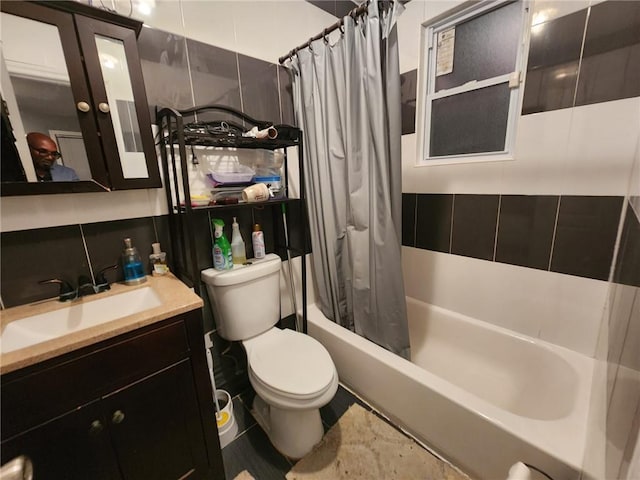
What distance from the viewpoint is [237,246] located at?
136 centimetres

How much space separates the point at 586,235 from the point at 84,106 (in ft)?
6.90

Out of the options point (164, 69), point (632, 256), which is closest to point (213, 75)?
point (164, 69)

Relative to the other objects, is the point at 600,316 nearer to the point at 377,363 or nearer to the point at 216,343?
the point at 377,363

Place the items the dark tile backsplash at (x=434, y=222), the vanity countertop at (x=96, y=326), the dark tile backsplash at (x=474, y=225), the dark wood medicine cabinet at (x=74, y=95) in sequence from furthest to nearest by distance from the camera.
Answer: the dark tile backsplash at (x=434, y=222)
the dark tile backsplash at (x=474, y=225)
the dark wood medicine cabinet at (x=74, y=95)
the vanity countertop at (x=96, y=326)

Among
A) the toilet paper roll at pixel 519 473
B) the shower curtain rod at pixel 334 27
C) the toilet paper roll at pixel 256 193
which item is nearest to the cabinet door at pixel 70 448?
the toilet paper roll at pixel 256 193

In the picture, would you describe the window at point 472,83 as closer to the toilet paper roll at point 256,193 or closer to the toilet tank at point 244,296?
the toilet paper roll at point 256,193

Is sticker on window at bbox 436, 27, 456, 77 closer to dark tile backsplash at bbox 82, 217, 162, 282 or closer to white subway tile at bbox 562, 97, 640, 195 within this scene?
white subway tile at bbox 562, 97, 640, 195

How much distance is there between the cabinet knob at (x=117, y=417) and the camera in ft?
2.67

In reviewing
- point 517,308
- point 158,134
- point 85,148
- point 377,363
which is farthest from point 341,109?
point 517,308

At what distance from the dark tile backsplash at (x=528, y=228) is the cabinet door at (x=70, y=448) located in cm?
176

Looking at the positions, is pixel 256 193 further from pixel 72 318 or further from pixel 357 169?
pixel 72 318

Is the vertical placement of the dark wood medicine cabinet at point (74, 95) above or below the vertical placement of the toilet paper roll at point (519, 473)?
above

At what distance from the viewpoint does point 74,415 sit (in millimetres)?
750

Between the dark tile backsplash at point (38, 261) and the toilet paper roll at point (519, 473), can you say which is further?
the dark tile backsplash at point (38, 261)
